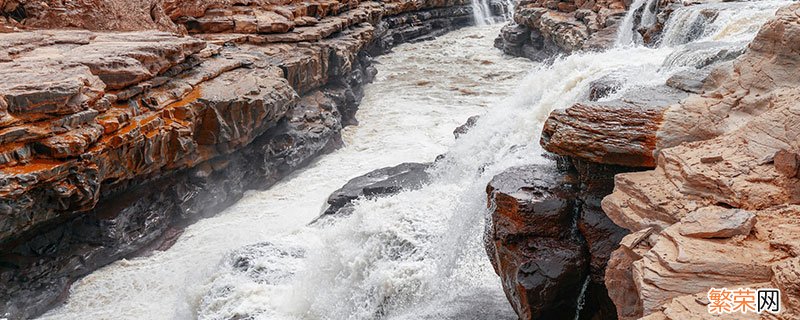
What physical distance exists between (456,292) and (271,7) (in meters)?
13.6

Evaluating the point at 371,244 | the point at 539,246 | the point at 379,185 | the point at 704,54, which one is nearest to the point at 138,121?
the point at 379,185

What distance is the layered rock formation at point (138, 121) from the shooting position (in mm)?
9406

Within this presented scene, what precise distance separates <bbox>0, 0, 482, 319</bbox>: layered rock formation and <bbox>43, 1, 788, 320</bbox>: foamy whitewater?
534 millimetres

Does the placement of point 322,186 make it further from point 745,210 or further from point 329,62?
point 745,210

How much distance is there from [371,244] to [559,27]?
16.7m

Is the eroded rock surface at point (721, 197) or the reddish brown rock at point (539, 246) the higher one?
the eroded rock surface at point (721, 197)

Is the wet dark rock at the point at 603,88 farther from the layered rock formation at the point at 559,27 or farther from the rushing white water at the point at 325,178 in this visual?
the layered rock formation at the point at 559,27

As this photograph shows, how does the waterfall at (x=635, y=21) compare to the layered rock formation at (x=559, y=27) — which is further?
the layered rock formation at (x=559, y=27)

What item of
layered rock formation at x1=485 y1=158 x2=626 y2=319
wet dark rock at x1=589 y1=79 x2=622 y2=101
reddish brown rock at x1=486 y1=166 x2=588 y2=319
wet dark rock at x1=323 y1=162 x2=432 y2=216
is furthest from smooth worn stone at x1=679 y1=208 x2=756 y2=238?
wet dark rock at x1=323 y1=162 x2=432 y2=216

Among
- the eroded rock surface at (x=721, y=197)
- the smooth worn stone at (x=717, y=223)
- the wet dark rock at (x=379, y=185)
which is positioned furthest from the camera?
the wet dark rock at (x=379, y=185)

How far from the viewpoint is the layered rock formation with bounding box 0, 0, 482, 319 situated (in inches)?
370

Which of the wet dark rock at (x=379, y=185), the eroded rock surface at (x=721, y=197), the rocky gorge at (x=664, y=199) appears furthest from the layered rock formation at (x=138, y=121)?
the eroded rock surface at (x=721, y=197)

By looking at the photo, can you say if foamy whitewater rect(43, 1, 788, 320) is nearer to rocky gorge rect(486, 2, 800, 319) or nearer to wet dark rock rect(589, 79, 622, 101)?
wet dark rock rect(589, 79, 622, 101)

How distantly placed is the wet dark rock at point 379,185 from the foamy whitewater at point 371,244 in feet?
1.26
